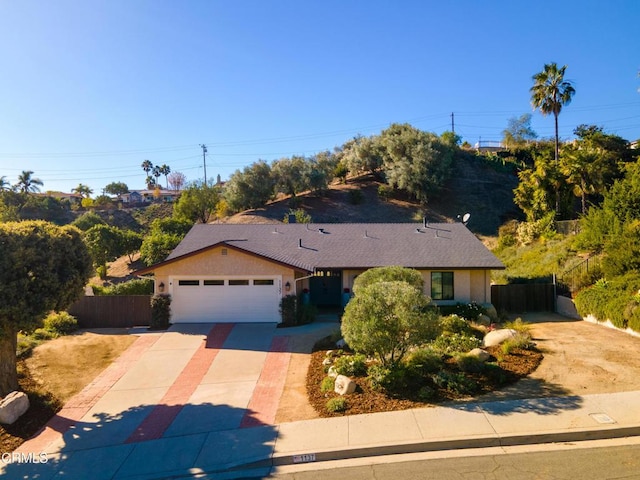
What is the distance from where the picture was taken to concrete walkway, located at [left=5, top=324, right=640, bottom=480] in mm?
7941

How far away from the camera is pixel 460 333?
15.5 meters

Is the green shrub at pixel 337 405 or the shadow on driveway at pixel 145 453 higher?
the green shrub at pixel 337 405

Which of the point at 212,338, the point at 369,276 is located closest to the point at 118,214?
the point at 212,338

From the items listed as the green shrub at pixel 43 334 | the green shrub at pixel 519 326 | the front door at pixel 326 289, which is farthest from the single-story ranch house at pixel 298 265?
the green shrub at pixel 43 334

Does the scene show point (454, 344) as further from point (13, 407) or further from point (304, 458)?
point (13, 407)

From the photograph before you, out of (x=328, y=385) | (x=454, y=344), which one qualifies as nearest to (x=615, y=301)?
(x=454, y=344)

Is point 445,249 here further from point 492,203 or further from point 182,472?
point 492,203

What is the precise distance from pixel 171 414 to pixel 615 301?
1618 cm

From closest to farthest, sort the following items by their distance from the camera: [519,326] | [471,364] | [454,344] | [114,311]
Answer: [471,364] → [454,344] → [519,326] → [114,311]

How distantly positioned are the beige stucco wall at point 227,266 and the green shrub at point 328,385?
7629 mm

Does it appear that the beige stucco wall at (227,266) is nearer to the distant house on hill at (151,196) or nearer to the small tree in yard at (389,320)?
the small tree in yard at (389,320)

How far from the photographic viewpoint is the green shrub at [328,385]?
10875 mm

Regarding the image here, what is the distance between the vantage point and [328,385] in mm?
11016

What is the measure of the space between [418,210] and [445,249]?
91.1ft
